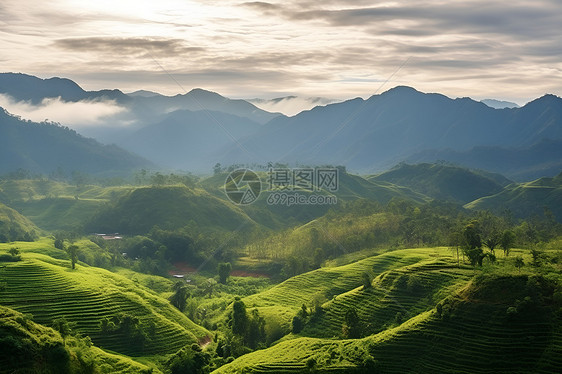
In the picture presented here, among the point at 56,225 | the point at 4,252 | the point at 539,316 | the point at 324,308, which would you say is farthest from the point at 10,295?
the point at 56,225

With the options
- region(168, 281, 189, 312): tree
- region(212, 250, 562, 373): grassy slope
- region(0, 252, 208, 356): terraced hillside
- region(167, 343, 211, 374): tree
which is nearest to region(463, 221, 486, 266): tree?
region(212, 250, 562, 373): grassy slope

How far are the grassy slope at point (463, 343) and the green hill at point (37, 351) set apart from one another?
16021 millimetres

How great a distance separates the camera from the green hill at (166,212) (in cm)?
17562

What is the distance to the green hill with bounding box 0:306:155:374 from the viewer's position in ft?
156

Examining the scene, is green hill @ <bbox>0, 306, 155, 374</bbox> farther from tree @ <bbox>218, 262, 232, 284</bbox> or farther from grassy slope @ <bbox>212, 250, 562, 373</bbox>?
tree @ <bbox>218, 262, 232, 284</bbox>

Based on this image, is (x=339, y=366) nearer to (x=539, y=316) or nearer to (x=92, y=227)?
(x=539, y=316)

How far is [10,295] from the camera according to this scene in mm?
71125

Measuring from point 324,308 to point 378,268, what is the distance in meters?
21.4

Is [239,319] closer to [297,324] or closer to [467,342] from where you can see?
[297,324]

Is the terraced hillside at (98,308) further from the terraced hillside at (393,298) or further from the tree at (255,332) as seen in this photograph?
the terraced hillside at (393,298)

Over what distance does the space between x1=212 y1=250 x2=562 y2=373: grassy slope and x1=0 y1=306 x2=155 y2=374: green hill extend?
16.0 metres

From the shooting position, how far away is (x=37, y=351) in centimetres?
4944

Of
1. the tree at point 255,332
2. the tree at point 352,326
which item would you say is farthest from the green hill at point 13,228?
the tree at point 352,326

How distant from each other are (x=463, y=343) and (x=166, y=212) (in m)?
139
